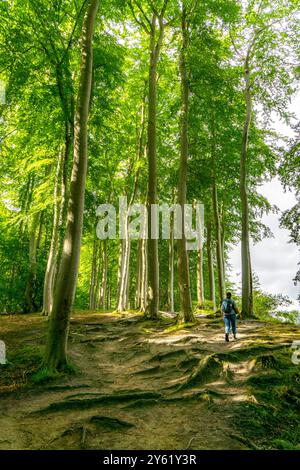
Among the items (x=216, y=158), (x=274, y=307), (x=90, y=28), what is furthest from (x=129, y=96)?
(x=274, y=307)

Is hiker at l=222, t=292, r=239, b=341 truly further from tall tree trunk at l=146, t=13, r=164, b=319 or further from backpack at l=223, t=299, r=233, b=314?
tall tree trunk at l=146, t=13, r=164, b=319

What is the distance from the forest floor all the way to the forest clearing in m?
0.04

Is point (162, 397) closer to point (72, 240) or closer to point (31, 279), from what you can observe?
point (72, 240)

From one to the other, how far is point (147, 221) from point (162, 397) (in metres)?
10.1

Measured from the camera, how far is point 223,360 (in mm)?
8266

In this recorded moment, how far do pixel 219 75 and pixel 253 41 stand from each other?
14.5ft

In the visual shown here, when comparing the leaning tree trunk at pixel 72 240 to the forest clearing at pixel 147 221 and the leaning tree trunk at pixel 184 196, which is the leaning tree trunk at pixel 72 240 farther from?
the leaning tree trunk at pixel 184 196

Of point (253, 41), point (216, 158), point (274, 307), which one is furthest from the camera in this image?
point (274, 307)

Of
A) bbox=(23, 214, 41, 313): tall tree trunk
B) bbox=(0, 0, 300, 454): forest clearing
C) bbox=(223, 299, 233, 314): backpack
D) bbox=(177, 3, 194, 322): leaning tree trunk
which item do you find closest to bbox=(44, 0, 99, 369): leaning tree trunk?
bbox=(0, 0, 300, 454): forest clearing

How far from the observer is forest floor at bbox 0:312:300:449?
17.3 feet

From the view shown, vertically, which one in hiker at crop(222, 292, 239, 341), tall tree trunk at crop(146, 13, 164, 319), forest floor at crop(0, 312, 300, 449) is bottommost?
forest floor at crop(0, 312, 300, 449)

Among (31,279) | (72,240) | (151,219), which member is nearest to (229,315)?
(72,240)

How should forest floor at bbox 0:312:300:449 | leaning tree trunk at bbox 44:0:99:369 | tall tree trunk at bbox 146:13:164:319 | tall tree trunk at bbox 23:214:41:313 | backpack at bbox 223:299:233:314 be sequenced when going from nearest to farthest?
1. forest floor at bbox 0:312:300:449
2. leaning tree trunk at bbox 44:0:99:369
3. backpack at bbox 223:299:233:314
4. tall tree trunk at bbox 146:13:164:319
5. tall tree trunk at bbox 23:214:41:313
